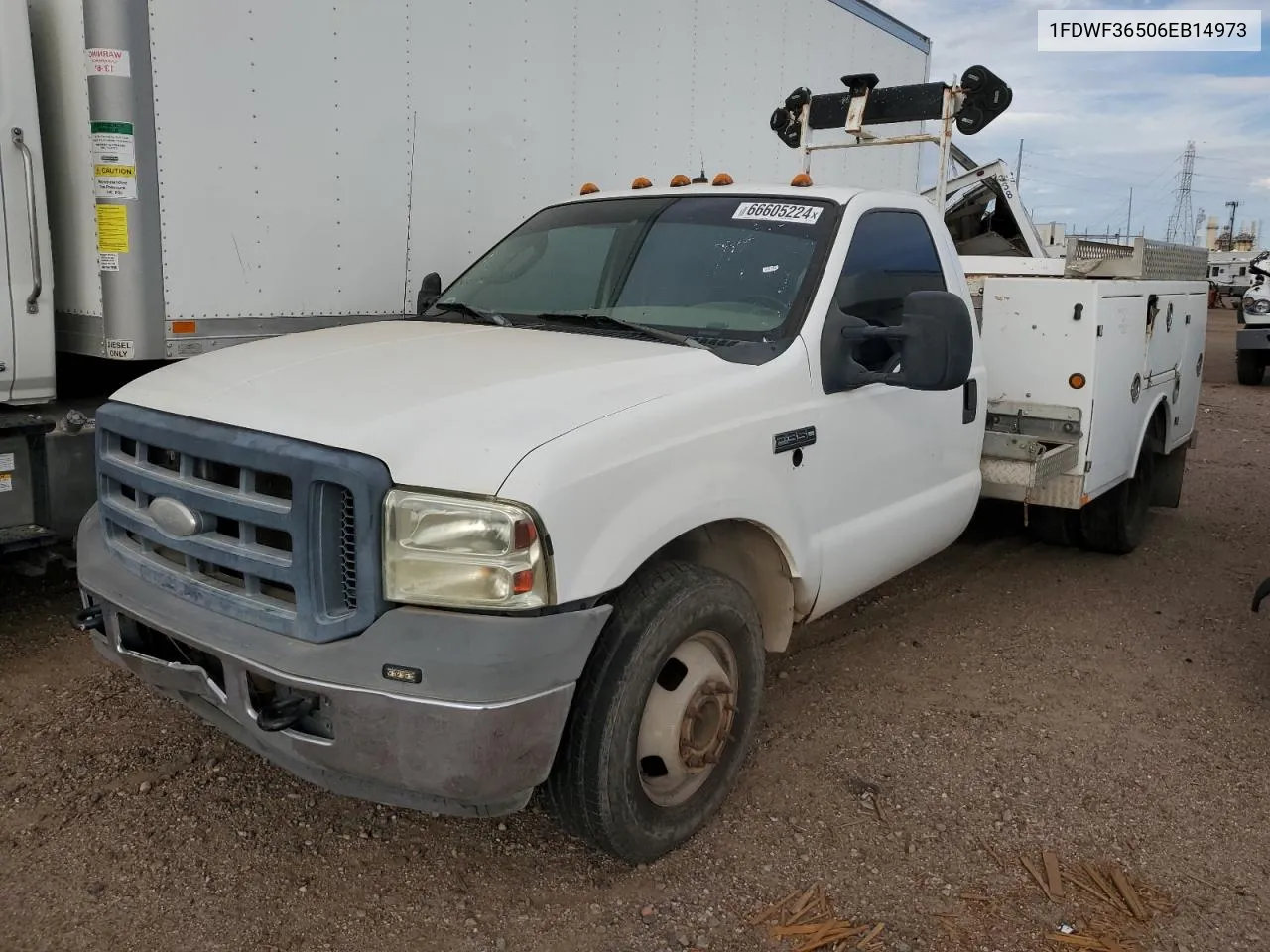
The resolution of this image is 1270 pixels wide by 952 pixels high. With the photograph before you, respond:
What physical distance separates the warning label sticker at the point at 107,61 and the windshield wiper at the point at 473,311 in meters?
1.50

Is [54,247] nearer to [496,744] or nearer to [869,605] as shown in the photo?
[496,744]

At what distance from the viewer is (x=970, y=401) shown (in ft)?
15.0

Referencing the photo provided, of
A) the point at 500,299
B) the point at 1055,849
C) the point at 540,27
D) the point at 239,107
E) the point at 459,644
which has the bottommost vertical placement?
the point at 1055,849

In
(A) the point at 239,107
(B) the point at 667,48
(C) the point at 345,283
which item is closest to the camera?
(A) the point at 239,107

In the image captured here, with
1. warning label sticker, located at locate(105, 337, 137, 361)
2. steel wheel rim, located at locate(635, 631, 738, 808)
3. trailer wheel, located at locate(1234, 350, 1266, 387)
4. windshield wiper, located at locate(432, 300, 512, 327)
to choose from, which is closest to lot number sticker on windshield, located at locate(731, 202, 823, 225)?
windshield wiper, located at locate(432, 300, 512, 327)

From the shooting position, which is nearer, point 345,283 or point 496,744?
point 496,744

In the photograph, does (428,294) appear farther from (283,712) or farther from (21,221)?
(283,712)

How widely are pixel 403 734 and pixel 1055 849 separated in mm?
2103

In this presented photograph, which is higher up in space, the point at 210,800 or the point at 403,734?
the point at 403,734

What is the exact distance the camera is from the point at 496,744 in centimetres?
256

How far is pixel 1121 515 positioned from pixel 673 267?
12.3 feet

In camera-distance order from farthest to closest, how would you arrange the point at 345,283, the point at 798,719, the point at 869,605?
the point at 869,605 < the point at 345,283 < the point at 798,719

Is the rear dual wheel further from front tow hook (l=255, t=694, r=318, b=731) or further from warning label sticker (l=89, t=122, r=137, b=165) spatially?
A: warning label sticker (l=89, t=122, r=137, b=165)

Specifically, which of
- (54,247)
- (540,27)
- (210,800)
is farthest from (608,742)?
(540,27)
